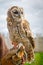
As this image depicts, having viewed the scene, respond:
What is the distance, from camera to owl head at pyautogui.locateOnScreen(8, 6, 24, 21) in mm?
2703

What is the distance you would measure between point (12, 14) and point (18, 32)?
0.17 meters

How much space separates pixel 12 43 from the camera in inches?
107

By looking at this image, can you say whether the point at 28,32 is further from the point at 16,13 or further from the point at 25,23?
the point at 16,13

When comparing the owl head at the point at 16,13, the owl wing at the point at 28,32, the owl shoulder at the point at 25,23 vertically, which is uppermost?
the owl head at the point at 16,13

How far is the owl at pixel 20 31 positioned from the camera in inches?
106

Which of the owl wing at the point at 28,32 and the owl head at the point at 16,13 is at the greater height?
the owl head at the point at 16,13

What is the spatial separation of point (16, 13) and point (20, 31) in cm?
17

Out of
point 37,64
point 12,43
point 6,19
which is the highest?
point 6,19

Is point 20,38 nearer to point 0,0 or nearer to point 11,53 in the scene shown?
point 11,53

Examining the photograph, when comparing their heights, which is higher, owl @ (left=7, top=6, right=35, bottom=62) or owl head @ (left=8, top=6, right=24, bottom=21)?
owl head @ (left=8, top=6, right=24, bottom=21)

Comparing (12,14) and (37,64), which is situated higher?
(12,14)

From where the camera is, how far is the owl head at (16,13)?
270cm

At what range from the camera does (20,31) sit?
2713 mm

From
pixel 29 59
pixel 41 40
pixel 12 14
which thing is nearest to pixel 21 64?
pixel 29 59
